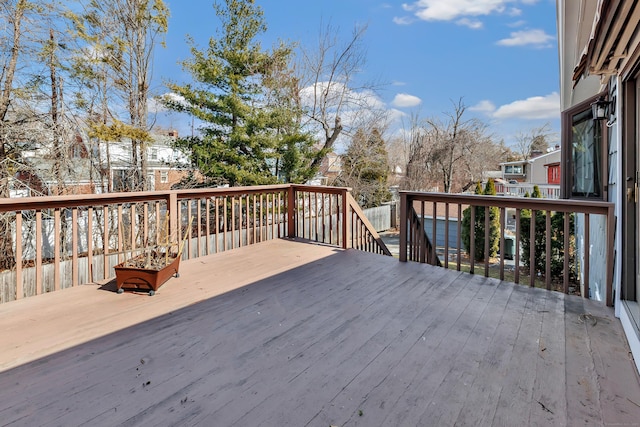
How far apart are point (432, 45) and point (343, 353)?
614 inches

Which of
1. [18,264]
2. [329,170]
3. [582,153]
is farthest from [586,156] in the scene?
[329,170]

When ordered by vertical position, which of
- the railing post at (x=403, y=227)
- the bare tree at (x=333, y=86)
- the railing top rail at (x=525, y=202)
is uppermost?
the bare tree at (x=333, y=86)

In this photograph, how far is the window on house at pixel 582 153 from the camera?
14.5 ft

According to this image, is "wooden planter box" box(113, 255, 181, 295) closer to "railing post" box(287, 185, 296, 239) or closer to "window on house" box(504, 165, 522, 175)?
"railing post" box(287, 185, 296, 239)

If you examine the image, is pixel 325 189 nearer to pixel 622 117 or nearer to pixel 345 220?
pixel 345 220

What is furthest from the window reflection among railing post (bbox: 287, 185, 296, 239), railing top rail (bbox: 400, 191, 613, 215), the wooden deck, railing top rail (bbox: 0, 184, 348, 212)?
railing post (bbox: 287, 185, 296, 239)

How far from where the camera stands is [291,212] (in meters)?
5.52

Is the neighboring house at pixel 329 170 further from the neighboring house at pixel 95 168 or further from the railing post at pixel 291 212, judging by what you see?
the railing post at pixel 291 212

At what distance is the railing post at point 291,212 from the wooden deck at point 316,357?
2312 mm

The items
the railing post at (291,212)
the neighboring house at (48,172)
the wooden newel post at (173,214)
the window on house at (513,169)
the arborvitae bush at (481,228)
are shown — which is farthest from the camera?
the window on house at (513,169)

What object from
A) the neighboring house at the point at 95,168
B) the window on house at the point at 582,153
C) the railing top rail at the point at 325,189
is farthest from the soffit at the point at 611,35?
the neighboring house at the point at 95,168

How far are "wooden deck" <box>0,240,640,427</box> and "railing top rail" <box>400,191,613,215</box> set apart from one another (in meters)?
0.77

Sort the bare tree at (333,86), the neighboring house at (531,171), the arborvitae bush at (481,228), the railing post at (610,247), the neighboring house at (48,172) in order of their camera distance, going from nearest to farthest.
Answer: the railing post at (610,247) → the neighboring house at (48,172) → the arborvitae bush at (481,228) → the bare tree at (333,86) → the neighboring house at (531,171)

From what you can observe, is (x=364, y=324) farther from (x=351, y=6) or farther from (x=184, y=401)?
(x=351, y=6)
